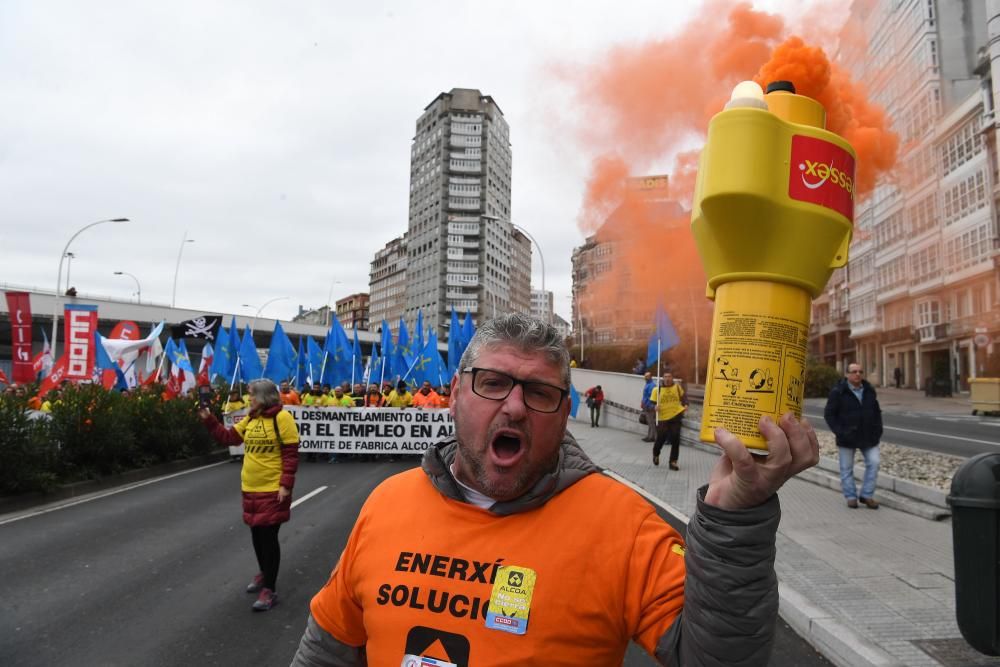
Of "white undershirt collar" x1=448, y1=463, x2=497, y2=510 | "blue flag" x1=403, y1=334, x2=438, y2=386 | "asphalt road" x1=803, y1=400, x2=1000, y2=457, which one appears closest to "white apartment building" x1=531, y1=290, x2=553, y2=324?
"white undershirt collar" x1=448, y1=463, x2=497, y2=510

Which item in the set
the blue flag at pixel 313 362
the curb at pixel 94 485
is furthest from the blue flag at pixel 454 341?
the curb at pixel 94 485

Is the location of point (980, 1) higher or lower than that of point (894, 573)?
higher

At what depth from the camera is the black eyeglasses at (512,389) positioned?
66.2 inches

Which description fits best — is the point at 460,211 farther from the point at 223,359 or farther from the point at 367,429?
the point at 367,429

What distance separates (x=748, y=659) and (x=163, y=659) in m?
4.26

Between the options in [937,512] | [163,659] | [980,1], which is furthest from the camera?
[980,1]

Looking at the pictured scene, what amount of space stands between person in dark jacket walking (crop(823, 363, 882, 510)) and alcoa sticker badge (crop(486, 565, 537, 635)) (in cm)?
749

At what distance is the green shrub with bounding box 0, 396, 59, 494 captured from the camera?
9086mm

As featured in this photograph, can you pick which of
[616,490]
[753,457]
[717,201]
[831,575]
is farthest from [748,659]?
[831,575]

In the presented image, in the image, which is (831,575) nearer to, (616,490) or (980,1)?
(616,490)

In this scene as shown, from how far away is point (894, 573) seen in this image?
5.42 meters

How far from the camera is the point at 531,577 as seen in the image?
59.2 inches

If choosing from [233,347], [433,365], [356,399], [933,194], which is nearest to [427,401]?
[356,399]

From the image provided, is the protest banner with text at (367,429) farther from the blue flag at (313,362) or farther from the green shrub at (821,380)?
the green shrub at (821,380)
